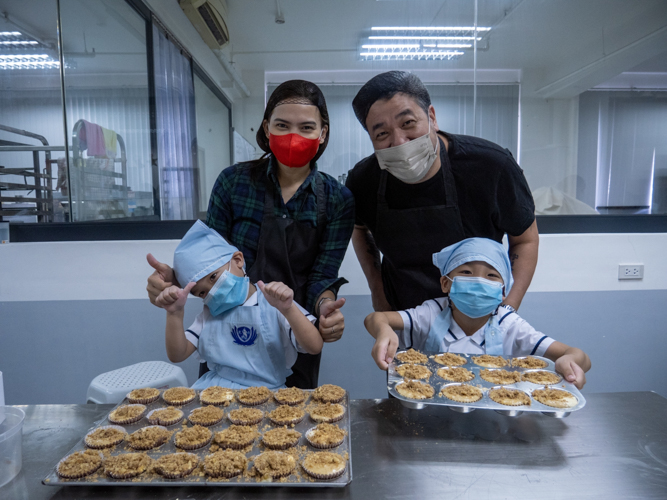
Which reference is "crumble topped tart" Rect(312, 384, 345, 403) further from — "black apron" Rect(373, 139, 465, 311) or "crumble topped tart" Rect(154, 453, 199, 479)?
"black apron" Rect(373, 139, 465, 311)

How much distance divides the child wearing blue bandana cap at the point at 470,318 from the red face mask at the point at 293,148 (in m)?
0.71

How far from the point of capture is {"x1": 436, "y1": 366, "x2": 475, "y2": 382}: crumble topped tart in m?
1.34

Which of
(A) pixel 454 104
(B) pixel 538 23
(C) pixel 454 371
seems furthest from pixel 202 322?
(B) pixel 538 23

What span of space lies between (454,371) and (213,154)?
3414 millimetres

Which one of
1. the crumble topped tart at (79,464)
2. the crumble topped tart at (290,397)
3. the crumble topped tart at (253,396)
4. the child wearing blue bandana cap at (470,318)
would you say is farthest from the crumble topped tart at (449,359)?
the crumble topped tart at (79,464)

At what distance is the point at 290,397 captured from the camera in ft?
4.17

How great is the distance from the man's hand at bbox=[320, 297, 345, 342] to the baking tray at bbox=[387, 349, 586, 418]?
0.32 metres

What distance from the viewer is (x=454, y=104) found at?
13.3ft

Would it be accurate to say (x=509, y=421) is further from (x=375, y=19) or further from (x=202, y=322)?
(x=375, y=19)

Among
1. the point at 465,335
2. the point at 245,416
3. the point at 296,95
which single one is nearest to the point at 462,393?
the point at 465,335

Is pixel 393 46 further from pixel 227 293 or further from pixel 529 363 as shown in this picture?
pixel 529 363

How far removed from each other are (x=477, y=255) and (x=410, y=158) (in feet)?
1.55

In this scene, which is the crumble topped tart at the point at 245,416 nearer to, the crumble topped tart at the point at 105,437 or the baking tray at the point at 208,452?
the baking tray at the point at 208,452

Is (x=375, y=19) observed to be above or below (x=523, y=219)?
above
